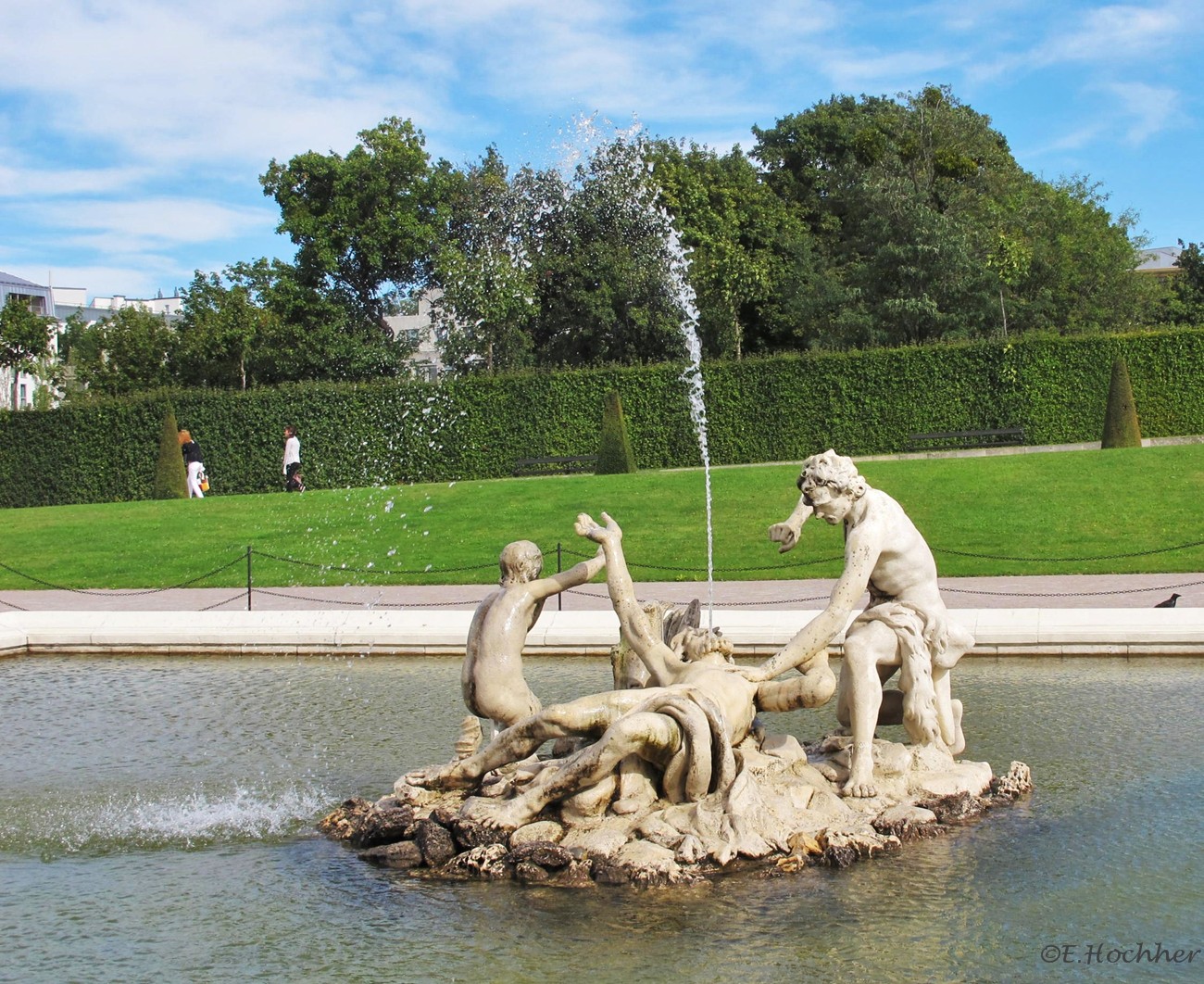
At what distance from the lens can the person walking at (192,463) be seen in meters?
31.0

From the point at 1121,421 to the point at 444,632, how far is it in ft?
64.6

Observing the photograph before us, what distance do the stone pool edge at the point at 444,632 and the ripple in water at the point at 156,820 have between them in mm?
4046

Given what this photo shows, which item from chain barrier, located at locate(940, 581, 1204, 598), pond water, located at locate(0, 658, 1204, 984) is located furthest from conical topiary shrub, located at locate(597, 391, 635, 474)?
pond water, located at locate(0, 658, 1204, 984)

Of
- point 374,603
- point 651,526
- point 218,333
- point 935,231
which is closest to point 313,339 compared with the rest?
point 218,333

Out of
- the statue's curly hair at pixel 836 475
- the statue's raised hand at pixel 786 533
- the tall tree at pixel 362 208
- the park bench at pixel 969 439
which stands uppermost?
the tall tree at pixel 362 208

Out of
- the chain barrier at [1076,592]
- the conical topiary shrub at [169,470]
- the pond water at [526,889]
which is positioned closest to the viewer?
the pond water at [526,889]

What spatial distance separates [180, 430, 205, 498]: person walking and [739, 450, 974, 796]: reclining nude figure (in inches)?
1000

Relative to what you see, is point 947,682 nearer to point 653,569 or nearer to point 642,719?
point 642,719

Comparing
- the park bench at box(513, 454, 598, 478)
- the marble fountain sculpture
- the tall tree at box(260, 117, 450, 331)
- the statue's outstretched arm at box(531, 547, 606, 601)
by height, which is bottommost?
the marble fountain sculpture

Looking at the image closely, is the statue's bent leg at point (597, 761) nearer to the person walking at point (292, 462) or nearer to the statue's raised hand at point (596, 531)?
the statue's raised hand at point (596, 531)

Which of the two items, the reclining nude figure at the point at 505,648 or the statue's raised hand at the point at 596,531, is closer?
the statue's raised hand at the point at 596,531

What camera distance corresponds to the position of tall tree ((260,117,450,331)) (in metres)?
42.0

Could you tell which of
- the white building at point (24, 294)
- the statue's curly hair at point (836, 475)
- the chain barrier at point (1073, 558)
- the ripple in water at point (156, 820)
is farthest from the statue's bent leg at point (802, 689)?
the white building at point (24, 294)

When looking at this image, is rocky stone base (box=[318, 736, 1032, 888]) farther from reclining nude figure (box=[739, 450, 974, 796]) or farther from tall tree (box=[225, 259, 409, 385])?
tall tree (box=[225, 259, 409, 385])
